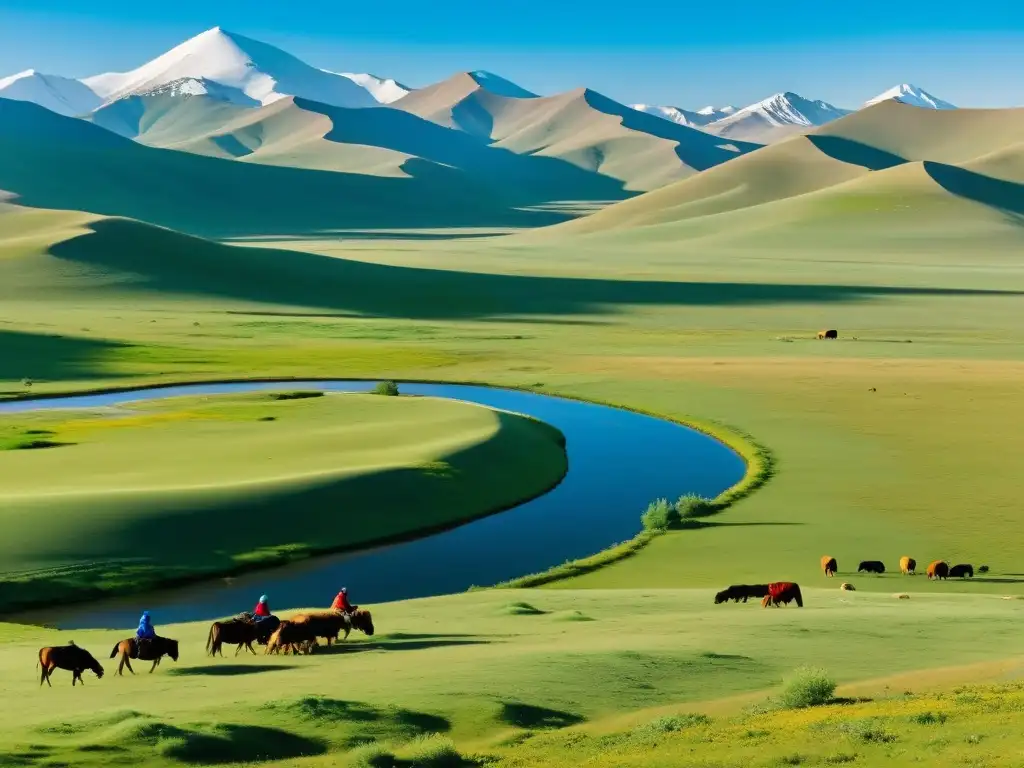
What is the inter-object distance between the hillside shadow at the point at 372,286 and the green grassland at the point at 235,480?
63.7 meters

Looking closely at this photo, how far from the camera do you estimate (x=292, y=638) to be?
26.4 meters

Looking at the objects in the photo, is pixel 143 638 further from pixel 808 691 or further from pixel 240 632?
pixel 808 691

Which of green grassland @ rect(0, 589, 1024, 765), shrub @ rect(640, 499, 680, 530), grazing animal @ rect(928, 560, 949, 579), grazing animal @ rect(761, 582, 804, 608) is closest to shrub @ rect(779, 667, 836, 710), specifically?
green grassland @ rect(0, 589, 1024, 765)

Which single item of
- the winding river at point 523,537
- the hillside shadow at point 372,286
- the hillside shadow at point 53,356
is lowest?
the winding river at point 523,537

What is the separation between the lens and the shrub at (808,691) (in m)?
22.3

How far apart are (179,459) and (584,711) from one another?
3185cm

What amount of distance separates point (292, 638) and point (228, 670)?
69.3 inches

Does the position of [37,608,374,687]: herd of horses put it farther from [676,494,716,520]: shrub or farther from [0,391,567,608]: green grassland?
[676,494,716,520]: shrub

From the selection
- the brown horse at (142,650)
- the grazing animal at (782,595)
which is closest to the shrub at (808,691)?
the grazing animal at (782,595)

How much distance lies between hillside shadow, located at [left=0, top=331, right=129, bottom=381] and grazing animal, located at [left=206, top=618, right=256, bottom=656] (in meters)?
56.2

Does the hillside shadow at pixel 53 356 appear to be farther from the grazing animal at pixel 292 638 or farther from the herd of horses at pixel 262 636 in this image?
the grazing animal at pixel 292 638

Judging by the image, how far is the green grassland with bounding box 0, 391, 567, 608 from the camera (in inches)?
1526

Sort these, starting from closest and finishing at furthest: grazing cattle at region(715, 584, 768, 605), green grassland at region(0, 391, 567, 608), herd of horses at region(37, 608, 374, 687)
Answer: herd of horses at region(37, 608, 374, 687)
grazing cattle at region(715, 584, 768, 605)
green grassland at region(0, 391, 567, 608)

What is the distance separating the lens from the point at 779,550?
132 ft
